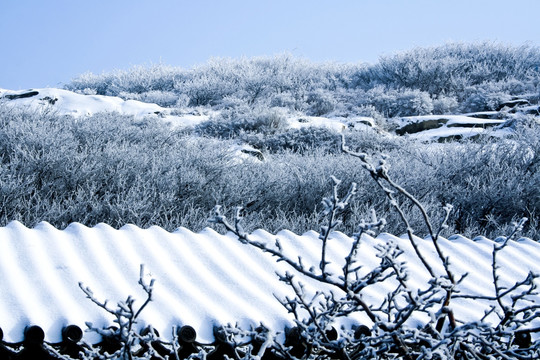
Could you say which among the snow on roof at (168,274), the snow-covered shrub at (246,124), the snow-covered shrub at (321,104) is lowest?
the snow-covered shrub at (321,104)

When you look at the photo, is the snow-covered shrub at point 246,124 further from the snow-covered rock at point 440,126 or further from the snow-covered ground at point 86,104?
the snow-covered rock at point 440,126

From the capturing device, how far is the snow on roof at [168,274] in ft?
8.52

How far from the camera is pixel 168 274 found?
3230mm

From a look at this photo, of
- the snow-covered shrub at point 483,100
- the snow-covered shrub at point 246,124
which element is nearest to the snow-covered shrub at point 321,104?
the snow-covered shrub at point 483,100

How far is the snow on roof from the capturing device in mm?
2598

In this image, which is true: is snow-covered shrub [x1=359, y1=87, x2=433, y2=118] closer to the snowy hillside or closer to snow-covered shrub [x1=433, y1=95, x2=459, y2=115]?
snow-covered shrub [x1=433, y1=95, x2=459, y2=115]

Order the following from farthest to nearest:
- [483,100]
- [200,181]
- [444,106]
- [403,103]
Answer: [403,103] < [444,106] < [483,100] < [200,181]

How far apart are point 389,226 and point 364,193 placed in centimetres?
94

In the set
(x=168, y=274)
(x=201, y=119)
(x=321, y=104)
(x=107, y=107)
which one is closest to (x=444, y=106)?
(x=321, y=104)

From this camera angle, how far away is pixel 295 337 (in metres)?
2.63

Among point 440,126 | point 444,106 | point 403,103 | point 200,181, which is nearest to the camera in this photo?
point 200,181

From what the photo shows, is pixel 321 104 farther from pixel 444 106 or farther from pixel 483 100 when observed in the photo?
pixel 483 100

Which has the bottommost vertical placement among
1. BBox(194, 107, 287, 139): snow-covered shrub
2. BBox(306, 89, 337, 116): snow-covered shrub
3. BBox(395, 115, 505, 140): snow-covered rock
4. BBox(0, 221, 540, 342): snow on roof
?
BBox(395, 115, 505, 140): snow-covered rock

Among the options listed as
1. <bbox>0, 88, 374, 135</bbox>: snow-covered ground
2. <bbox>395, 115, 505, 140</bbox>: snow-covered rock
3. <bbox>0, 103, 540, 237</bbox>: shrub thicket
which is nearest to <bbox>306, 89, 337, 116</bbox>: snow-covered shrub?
<bbox>0, 88, 374, 135</bbox>: snow-covered ground
